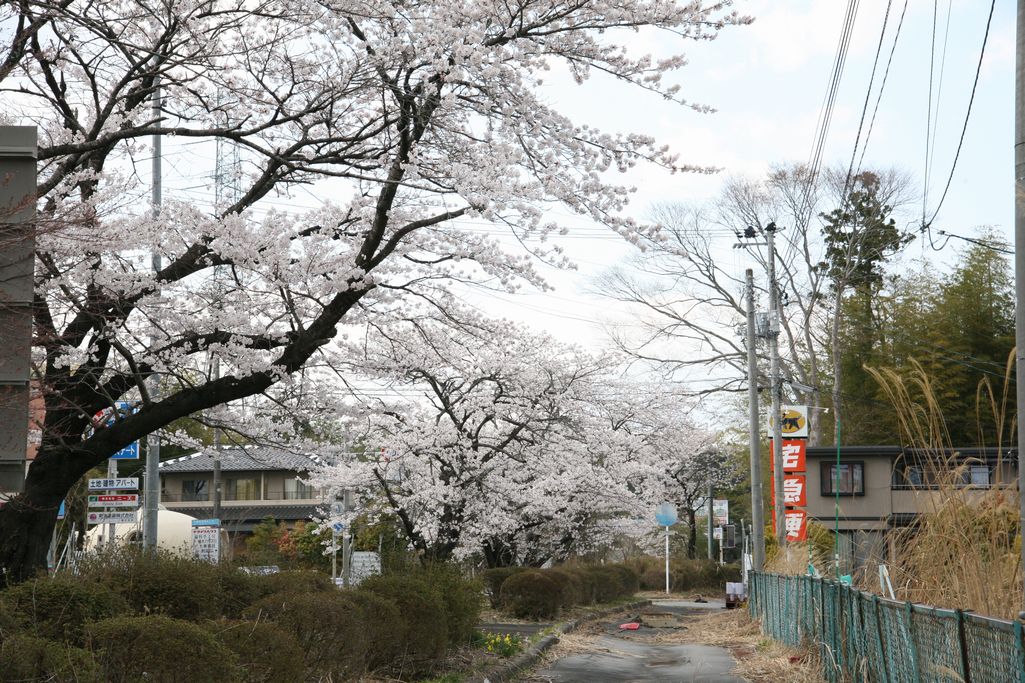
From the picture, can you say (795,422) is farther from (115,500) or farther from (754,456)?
(115,500)

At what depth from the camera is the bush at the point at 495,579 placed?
23.1 m

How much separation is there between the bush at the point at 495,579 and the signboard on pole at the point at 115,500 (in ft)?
28.1

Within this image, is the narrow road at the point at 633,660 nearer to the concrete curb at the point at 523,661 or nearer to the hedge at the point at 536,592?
the concrete curb at the point at 523,661

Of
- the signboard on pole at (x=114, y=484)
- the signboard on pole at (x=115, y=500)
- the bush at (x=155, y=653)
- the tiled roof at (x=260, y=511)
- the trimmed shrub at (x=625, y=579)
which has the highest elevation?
the signboard on pole at (x=114, y=484)

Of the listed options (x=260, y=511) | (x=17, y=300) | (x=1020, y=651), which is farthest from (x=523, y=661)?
(x=260, y=511)

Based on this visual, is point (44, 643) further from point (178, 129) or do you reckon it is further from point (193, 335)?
point (193, 335)

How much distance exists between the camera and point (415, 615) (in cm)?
1023

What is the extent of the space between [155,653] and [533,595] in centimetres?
1702

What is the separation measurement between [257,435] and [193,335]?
2.61 m

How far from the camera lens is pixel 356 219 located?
36.6 feet

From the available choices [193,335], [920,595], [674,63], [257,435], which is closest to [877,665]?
[920,595]

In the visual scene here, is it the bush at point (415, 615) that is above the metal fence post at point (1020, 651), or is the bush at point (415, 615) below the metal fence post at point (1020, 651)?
below

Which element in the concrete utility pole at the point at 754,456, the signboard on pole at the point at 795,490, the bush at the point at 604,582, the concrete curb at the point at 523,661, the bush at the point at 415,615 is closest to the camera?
the bush at the point at 415,615

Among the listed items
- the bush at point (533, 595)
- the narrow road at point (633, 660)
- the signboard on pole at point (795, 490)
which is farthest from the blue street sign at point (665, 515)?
the bush at point (533, 595)
